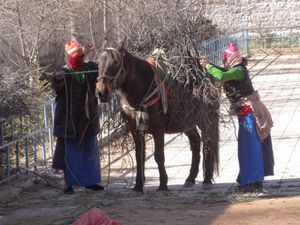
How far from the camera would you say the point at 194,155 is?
9539 millimetres

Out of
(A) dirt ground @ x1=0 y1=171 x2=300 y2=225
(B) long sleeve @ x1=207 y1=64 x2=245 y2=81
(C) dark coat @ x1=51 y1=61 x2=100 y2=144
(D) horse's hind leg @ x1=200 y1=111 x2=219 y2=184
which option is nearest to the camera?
(A) dirt ground @ x1=0 y1=171 x2=300 y2=225

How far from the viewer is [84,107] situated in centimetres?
905

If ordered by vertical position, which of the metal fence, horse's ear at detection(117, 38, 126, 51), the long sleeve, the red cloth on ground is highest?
horse's ear at detection(117, 38, 126, 51)

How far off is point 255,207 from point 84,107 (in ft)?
7.48

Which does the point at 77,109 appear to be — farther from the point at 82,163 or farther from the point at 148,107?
the point at 148,107

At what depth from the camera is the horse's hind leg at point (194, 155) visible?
373 inches

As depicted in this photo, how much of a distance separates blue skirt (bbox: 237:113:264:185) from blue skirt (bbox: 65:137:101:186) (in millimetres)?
1746

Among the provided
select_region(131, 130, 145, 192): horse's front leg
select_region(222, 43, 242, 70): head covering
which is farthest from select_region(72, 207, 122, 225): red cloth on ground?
select_region(222, 43, 242, 70): head covering

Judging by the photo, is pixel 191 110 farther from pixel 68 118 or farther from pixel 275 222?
pixel 275 222

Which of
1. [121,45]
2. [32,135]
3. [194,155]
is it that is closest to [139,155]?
[194,155]

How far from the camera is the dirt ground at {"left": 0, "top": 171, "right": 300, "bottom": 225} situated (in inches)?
304

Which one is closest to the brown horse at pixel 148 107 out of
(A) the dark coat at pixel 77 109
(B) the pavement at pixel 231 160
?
(B) the pavement at pixel 231 160

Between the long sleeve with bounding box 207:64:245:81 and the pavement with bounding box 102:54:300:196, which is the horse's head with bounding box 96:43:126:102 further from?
the pavement with bounding box 102:54:300:196

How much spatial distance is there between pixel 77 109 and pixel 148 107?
36.1 inches
